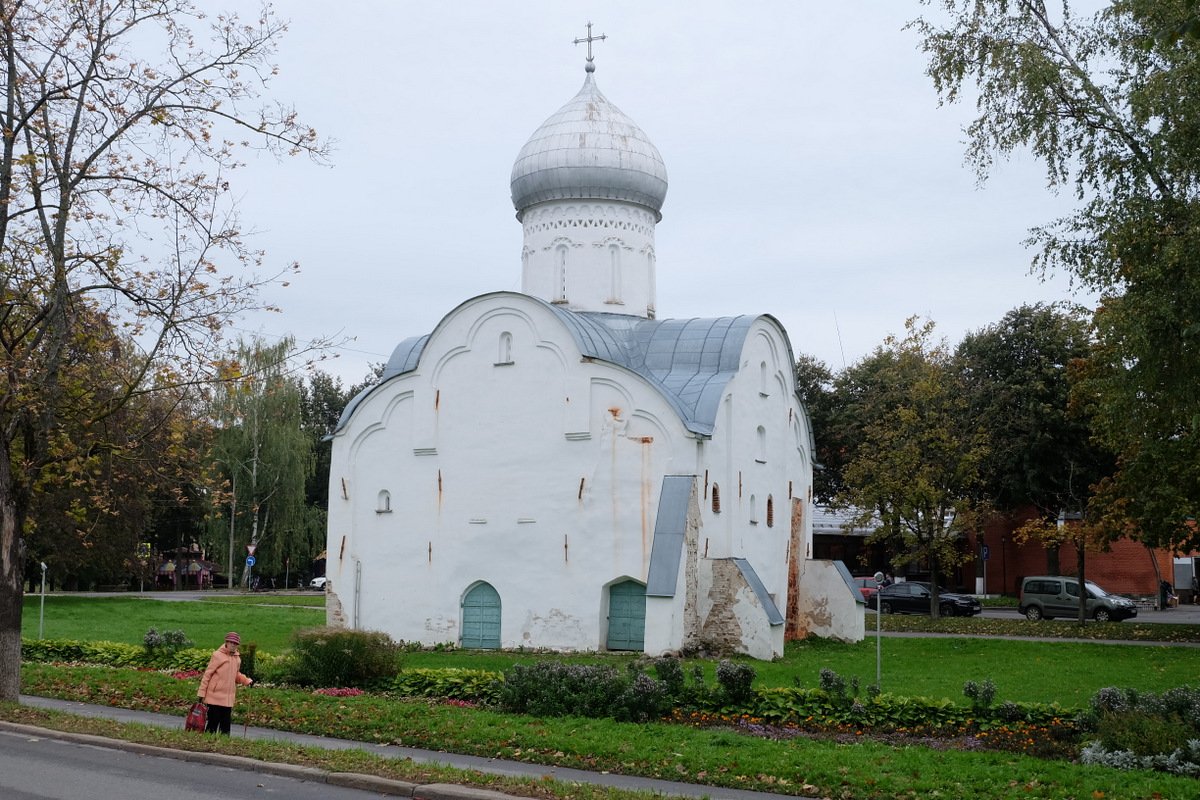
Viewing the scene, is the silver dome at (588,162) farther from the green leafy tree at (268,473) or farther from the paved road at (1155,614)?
the green leafy tree at (268,473)

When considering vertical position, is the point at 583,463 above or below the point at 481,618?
above

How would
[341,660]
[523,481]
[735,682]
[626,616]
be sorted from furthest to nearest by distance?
[523,481], [626,616], [341,660], [735,682]

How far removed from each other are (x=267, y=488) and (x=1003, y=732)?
40304 millimetres

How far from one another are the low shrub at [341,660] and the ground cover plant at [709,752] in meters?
1.11

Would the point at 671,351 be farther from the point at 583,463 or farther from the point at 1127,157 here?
the point at 1127,157

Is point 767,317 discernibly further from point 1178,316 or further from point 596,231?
point 1178,316

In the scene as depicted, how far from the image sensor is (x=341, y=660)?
53.2 ft

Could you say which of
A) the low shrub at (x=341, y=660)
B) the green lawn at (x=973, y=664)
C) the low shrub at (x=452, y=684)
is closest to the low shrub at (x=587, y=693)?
the low shrub at (x=452, y=684)

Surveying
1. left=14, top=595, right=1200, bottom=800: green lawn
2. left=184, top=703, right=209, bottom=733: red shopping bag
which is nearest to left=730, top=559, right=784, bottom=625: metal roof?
left=14, top=595, right=1200, bottom=800: green lawn

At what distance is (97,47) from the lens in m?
14.0

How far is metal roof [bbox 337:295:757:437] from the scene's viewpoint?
23.3 m

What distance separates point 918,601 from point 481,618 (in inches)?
754

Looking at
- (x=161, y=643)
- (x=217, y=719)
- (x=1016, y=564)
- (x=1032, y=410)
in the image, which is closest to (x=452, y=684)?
(x=217, y=719)

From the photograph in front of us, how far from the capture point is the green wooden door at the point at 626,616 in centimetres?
2247
